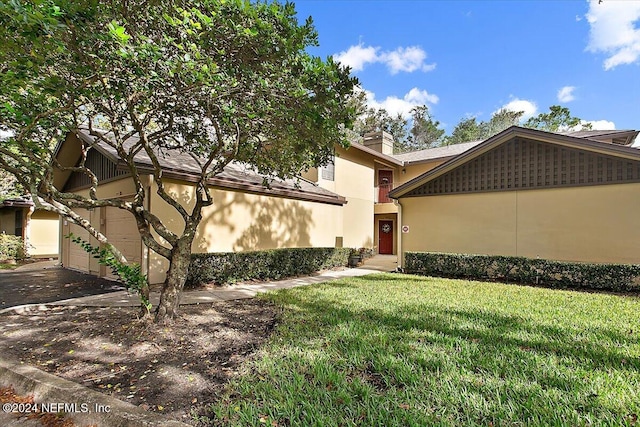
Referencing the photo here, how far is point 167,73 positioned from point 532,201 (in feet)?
36.5

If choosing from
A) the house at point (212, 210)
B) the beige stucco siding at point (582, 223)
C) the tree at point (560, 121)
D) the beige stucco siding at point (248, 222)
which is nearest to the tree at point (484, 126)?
the tree at point (560, 121)

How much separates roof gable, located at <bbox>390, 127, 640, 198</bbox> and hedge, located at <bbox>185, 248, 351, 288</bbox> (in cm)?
447

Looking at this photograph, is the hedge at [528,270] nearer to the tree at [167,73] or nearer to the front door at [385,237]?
the tree at [167,73]

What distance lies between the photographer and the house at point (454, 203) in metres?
9.13

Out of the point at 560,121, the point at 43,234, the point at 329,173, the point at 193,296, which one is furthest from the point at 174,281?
the point at 560,121

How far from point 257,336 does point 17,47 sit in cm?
492

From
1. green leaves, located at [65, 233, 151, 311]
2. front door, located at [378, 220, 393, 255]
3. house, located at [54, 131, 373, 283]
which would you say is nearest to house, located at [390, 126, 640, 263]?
house, located at [54, 131, 373, 283]

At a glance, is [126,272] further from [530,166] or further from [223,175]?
[530,166]

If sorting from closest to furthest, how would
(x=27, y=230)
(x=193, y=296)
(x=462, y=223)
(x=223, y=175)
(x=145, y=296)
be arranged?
(x=145, y=296), (x=193, y=296), (x=223, y=175), (x=462, y=223), (x=27, y=230)

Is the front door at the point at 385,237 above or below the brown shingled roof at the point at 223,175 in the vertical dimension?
below

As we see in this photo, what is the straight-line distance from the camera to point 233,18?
4.64 meters

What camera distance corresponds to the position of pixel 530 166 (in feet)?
34.5

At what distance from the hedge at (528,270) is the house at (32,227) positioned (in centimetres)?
1819

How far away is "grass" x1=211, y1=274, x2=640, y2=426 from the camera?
2.79 metres
